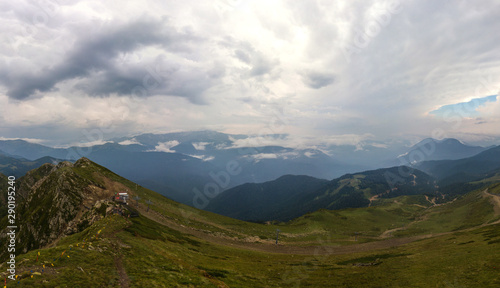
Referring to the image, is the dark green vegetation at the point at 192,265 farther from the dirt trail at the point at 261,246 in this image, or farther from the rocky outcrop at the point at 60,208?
the rocky outcrop at the point at 60,208

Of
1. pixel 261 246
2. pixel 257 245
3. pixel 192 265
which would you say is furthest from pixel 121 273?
pixel 261 246

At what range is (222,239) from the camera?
336 ft

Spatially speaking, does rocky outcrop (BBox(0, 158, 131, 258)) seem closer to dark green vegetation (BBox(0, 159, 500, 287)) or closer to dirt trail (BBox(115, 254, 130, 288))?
dark green vegetation (BBox(0, 159, 500, 287))

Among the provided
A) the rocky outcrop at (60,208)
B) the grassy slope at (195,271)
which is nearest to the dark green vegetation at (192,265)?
the grassy slope at (195,271)

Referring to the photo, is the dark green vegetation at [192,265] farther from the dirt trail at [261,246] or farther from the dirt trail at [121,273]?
the dirt trail at [261,246]

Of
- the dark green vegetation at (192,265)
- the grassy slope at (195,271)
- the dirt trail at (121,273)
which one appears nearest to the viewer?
the grassy slope at (195,271)

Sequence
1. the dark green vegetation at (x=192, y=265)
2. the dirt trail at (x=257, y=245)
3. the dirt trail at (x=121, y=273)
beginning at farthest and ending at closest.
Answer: the dirt trail at (x=257, y=245) < the dark green vegetation at (x=192, y=265) < the dirt trail at (x=121, y=273)

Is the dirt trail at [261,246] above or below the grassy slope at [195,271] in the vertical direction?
below

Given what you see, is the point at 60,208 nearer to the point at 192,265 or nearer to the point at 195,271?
the point at 192,265

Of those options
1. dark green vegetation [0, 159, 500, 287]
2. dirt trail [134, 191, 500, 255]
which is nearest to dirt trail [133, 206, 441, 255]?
dirt trail [134, 191, 500, 255]

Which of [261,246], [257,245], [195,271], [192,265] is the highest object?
[195,271]

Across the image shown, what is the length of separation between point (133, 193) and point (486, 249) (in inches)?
6053

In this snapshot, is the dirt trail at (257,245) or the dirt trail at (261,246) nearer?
the dirt trail at (261,246)

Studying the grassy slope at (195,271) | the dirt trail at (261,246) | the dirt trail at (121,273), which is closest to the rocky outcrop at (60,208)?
the dirt trail at (261,246)
